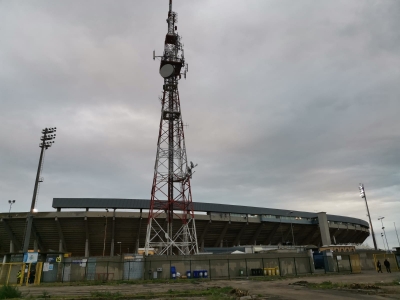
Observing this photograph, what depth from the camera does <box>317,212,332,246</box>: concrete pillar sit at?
260ft

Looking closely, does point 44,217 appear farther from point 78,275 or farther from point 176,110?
point 176,110

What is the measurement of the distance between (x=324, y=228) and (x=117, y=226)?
56458mm

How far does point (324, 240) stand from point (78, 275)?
69.6m

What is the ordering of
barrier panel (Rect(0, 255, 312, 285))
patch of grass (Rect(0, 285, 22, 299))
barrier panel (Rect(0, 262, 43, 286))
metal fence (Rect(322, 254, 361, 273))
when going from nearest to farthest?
patch of grass (Rect(0, 285, 22, 299)) → barrier panel (Rect(0, 262, 43, 286)) → barrier panel (Rect(0, 255, 312, 285)) → metal fence (Rect(322, 254, 361, 273))

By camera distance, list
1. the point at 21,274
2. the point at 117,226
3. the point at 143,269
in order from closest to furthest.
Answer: the point at 21,274 → the point at 143,269 → the point at 117,226

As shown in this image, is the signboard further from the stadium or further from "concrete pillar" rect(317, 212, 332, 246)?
"concrete pillar" rect(317, 212, 332, 246)

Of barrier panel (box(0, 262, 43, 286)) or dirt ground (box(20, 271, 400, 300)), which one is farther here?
barrier panel (box(0, 262, 43, 286))

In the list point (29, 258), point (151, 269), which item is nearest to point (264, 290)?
point (151, 269)

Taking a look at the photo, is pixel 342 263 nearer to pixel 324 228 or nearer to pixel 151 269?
pixel 151 269

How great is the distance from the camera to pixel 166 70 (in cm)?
4619

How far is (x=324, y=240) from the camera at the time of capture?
79750 mm

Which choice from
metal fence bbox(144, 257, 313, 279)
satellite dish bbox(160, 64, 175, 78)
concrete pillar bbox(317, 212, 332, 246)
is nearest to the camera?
metal fence bbox(144, 257, 313, 279)

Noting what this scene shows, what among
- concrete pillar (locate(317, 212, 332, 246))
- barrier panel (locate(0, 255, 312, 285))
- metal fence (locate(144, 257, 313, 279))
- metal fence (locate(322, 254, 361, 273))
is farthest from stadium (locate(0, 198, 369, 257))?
metal fence (locate(322, 254, 361, 273))

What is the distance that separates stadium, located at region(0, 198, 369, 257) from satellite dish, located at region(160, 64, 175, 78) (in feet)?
101
